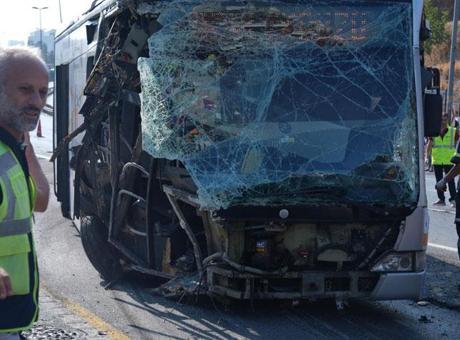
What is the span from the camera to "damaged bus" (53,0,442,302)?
21.1ft

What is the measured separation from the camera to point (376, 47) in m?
6.93

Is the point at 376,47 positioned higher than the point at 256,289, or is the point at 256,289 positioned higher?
the point at 376,47

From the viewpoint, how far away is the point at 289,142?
6.60m

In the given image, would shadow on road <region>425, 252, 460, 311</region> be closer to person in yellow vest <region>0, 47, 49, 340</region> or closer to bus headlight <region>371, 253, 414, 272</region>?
bus headlight <region>371, 253, 414, 272</region>

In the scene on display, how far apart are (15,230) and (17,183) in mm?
178

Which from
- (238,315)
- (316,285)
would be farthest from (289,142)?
(238,315)

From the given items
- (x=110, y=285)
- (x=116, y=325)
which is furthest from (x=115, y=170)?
(x=116, y=325)

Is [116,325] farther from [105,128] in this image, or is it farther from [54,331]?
[105,128]

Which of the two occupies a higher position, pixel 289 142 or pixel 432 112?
pixel 432 112

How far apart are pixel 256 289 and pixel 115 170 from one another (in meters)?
2.23

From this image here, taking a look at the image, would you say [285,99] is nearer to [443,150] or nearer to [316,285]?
[316,285]

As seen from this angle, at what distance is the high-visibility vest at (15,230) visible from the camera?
314cm

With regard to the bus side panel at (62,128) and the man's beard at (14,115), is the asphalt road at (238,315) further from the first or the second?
the man's beard at (14,115)

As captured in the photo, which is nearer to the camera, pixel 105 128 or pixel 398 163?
pixel 398 163
